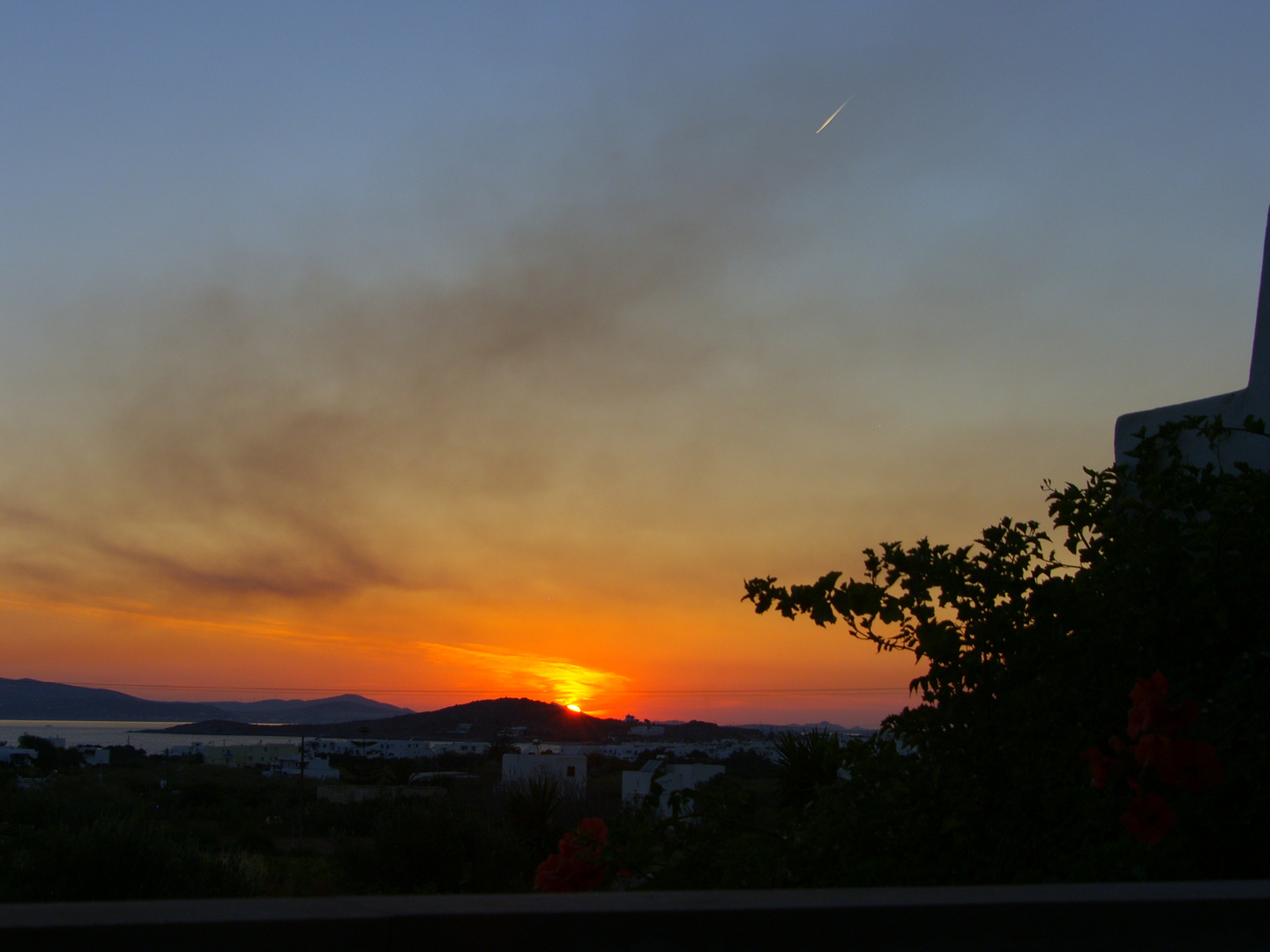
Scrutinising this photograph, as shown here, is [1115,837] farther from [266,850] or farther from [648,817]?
[266,850]

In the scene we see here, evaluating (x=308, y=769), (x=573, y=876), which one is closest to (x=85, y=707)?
(x=308, y=769)

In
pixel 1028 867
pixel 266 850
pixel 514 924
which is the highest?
pixel 514 924

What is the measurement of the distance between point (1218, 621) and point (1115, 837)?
3.16ft

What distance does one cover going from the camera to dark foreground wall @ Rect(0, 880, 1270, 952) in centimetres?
154

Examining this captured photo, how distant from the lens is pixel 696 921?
1.70 metres

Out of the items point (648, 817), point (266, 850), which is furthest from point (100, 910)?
point (266, 850)

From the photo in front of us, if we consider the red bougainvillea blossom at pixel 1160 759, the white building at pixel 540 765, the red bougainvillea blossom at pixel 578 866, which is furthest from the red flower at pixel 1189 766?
the white building at pixel 540 765

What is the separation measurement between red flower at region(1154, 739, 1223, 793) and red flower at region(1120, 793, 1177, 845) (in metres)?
0.10

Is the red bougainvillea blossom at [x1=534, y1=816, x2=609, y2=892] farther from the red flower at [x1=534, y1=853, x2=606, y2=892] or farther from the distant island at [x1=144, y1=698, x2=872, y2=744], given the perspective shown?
the distant island at [x1=144, y1=698, x2=872, y2=744]

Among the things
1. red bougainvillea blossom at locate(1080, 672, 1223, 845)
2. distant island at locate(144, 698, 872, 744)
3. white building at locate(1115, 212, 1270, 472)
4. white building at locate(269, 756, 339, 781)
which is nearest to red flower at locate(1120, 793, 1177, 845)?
red bougainvillea blossom at locate(1080, 672, 1223, 845)

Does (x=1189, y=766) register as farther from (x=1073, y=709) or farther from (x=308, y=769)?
(x=308, y=769)

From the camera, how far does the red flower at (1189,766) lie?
10.8ft

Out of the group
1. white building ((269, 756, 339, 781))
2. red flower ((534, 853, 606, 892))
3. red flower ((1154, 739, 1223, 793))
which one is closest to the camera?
red flower ((1154, 739, 1223, 793))

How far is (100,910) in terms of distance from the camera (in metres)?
1.58
